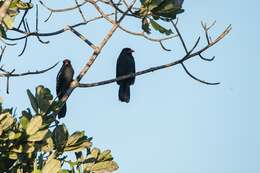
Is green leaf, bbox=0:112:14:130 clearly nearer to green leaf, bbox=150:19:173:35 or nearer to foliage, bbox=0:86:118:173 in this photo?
foliage, bbox=0:86:118:173

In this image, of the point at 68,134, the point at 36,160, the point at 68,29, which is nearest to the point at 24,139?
the point at 36,160

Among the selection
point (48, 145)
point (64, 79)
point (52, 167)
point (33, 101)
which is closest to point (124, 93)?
point (64, 79)

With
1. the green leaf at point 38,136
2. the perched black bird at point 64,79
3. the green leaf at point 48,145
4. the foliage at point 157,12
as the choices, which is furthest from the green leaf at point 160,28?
the perched black bird at point 64,79

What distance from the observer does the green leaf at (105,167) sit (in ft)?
Result: 13.2

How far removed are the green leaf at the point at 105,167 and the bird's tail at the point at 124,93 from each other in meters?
5.02

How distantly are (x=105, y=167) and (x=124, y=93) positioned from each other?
510 cm

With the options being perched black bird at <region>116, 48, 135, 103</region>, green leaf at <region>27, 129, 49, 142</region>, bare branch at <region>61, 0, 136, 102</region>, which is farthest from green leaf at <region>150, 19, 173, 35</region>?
perched black bird at <region>116, 48, 135, 103</region>

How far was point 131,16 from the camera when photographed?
4469 mm

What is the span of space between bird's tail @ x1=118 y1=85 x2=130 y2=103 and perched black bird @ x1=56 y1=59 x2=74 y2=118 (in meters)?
0.75

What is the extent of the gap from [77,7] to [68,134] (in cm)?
92

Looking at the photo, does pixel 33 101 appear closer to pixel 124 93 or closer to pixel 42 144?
Answer: pixel 42 144

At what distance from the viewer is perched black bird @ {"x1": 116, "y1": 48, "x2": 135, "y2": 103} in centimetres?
908

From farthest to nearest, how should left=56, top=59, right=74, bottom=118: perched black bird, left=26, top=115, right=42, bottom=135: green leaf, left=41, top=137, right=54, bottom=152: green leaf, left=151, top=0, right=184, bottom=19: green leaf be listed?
left=56, top=59, right=74, bottom=118: perched black bird
left=151, top=0, right=184, bottom=19: green leaf
left=41, top=137, right=54, bottom=152: green leaf
left=26, top=115, right=42, bottom=135: green leaf

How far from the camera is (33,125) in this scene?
3660 millimetres
